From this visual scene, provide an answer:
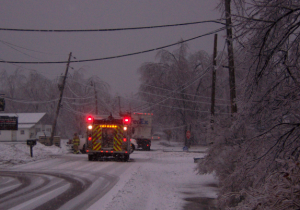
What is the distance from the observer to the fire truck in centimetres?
1989

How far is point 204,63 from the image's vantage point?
44.1 meters

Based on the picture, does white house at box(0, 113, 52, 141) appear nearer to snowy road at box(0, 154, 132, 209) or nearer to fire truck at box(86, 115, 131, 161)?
fire truck at box(86, 115, 131, 161)

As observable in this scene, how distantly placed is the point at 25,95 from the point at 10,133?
12.3 metres

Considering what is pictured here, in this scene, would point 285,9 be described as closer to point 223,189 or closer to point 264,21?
point 264,21

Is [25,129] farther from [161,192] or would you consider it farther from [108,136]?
[161,192]

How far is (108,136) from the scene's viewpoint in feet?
66.0

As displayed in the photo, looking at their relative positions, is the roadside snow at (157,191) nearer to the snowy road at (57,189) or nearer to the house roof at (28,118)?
the snowy road at (57,189)

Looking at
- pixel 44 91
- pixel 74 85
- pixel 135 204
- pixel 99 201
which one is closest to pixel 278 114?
pixel 135 204

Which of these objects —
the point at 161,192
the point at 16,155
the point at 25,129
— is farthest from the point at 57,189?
the point at 25,129

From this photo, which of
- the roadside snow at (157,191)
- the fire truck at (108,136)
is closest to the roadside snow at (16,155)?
the fire truck at (108,136)

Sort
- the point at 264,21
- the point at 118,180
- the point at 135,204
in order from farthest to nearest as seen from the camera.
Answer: the point at 118,180 < the point at 135,204 < the point at 264,21

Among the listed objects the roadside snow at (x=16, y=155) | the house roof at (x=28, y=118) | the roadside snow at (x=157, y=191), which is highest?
the house roof at (x=28, y=118)

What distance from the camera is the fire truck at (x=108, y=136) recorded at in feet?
65.3

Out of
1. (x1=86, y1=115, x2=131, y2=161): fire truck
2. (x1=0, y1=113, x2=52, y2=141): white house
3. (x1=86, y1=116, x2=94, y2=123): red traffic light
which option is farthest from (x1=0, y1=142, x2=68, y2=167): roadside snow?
(x1=0, y1=113, x2=52, y2=141): white house
